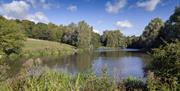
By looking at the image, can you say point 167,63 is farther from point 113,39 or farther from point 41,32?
point 113,39

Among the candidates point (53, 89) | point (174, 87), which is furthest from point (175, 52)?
point (53, 89)

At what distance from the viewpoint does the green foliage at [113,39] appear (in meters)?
123

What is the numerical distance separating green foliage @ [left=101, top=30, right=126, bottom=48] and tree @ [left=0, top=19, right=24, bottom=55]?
70.1m

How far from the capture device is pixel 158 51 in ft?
32.6

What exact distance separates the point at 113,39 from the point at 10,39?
74058mm

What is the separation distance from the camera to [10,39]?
173ft

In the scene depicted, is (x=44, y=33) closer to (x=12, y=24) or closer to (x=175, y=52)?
(x=12, y=24)

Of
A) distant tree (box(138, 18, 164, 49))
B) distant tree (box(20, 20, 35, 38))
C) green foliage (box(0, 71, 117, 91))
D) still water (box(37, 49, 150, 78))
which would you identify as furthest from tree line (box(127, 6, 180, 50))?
green foliage (box(0, 71, 117, 91))

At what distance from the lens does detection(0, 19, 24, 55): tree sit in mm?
51562

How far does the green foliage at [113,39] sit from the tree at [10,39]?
230 feet

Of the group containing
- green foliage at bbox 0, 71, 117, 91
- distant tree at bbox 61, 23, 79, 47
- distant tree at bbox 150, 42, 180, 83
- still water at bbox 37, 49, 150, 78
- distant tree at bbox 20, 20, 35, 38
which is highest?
distant tree at bbox 20, 20, 35, 38

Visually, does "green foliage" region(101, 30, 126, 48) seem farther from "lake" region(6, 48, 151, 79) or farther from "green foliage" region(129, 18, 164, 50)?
"lake" region(6, 48, 151, 79)

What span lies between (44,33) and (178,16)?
55.6 metres

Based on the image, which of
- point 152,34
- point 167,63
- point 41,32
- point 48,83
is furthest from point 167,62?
point 41,32
